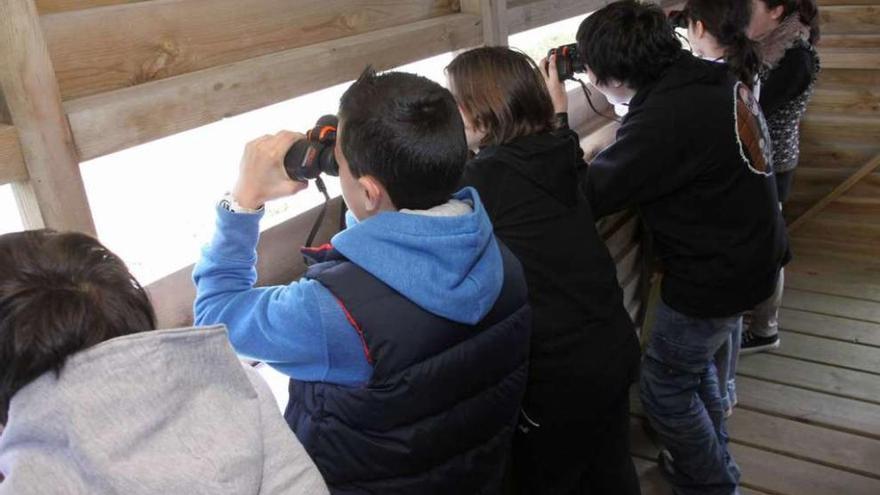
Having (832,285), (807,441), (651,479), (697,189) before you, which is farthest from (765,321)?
(697,189)

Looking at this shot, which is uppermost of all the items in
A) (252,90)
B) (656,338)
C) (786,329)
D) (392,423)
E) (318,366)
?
(252,90)

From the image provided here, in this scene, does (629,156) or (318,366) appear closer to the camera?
(318,366)

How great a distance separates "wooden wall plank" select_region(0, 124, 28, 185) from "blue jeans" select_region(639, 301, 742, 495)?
170cm

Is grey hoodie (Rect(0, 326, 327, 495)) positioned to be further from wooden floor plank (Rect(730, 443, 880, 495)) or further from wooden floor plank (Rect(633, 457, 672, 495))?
wooden floor plank (Rect(730, 443, 880, 495))

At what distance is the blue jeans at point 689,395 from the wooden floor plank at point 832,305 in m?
1.82

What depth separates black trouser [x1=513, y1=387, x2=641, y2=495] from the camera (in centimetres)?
178

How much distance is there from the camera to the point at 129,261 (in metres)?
1.38

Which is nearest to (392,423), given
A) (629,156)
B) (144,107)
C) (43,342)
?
(43,342)

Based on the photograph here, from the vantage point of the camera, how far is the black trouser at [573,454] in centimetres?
178

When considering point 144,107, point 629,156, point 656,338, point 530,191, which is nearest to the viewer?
point 144,107

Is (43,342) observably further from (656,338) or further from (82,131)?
(656,338)

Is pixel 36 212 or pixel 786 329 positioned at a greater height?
pixel 36 212

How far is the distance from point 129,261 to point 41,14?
44 centimetres

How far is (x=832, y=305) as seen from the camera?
156 inches
